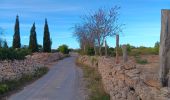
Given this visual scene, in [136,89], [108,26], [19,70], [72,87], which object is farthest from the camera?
[108,26]

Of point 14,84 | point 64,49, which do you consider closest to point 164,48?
point 14,84

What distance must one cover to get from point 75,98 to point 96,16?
1213 inches

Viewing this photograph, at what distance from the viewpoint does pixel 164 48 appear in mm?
10109

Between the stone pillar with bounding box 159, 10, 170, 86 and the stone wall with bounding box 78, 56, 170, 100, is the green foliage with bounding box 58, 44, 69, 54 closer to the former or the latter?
the stone wall with bounding box 78, 56, 170, 100

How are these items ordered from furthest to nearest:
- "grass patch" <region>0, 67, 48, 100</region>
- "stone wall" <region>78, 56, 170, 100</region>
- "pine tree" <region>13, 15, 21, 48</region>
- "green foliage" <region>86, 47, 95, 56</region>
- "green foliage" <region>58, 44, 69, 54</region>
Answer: "green foliage" <region>58, 44, 69, 54</region> < "pine tree" <region>13, 15, 21, 48</region> < "green foliage" <region>86, 47, 95, 56</region> < "grass patch" <region>0, 67, 48, 100</region> < "stone wall" <region>78, 56, 170, 100</region>

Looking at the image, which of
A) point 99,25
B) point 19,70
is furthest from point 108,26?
point 19,70

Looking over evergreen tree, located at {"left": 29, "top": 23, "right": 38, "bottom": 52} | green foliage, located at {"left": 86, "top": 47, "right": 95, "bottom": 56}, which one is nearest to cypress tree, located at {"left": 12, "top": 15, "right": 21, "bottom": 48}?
evergreen tree, located at {"left": 29, "top": 23, "right": 38, "bottom": 52}

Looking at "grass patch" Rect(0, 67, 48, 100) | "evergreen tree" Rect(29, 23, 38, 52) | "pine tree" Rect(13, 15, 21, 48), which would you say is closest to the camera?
"grass patch" Rect(0, 67, 48, 100)

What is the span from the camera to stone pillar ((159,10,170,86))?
32.5ft

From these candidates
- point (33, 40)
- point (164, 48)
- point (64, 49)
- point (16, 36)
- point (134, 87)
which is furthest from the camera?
point (64, 49)

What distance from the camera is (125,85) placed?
13695mm

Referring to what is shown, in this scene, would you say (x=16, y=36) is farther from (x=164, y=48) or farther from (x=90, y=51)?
(x=164, y=48)

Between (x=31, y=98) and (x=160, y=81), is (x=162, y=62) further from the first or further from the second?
(x=31, y=98)

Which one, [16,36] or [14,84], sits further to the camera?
[16,36]
